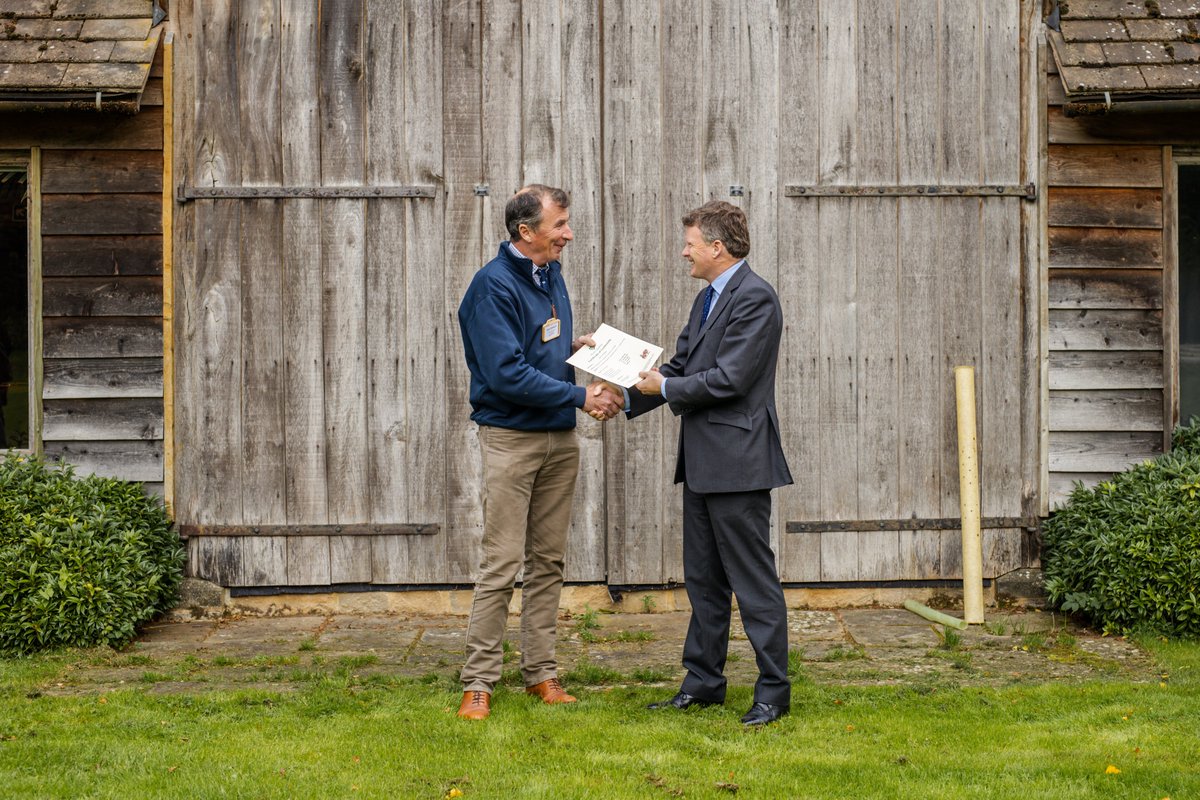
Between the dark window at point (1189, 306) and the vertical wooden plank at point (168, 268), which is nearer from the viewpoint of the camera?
the vertical wooden plank at point (168, 268)

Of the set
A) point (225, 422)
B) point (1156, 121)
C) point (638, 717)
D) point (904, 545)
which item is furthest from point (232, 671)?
point (1156, 121)

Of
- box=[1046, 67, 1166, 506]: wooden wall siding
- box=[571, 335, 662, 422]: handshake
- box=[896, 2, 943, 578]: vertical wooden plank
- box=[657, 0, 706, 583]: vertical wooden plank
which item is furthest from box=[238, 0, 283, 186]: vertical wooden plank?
box=[1046, 67, 1166, 506]: wooden wall siding

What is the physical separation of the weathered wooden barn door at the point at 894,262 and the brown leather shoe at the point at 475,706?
2336mm

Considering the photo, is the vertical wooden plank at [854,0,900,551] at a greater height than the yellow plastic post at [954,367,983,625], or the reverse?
the vertical wooden plank at [854,0,900,551]

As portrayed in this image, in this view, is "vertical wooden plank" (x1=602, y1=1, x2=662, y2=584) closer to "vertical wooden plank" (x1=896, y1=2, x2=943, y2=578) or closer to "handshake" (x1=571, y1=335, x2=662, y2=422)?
"vertical wooden plank" (x1=896, y1=2, x2=943, y2=578)

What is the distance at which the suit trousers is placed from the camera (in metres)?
4.50

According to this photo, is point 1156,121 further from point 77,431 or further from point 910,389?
point 77,431

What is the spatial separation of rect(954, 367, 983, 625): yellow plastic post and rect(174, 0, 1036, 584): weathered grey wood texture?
302 millimetres

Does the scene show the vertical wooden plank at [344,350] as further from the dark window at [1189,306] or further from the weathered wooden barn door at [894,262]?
the dark window at [1189,306]

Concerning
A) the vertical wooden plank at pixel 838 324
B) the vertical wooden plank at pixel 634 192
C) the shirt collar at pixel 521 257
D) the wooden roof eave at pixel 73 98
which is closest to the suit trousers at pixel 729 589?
the shirt collar at pixel 521 257

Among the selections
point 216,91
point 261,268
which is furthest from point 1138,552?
point 216,91

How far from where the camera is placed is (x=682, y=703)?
4.67 m

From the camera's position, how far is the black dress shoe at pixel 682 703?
4664 mm

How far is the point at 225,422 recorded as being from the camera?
630 centimetres
